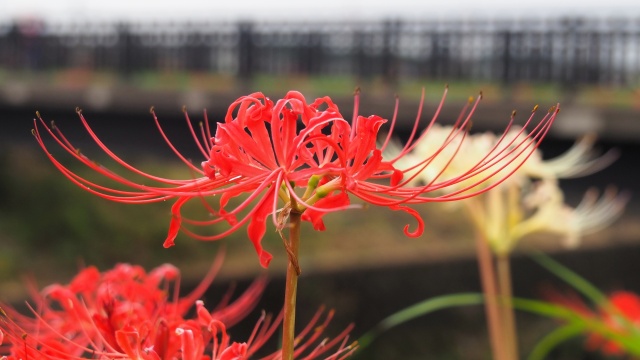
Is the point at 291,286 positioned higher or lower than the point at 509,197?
higher

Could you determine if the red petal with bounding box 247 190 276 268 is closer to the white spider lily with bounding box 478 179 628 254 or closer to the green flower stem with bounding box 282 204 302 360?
the green flower stem with bounding box 282 204 302 360

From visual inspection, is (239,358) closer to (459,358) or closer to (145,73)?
(145,73)

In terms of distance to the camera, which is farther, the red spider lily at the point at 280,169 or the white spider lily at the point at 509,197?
the white spider lily at the point at 509,197

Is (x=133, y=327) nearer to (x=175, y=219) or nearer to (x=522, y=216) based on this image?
(x=175, y=219)

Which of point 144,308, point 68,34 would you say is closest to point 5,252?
point 68,34

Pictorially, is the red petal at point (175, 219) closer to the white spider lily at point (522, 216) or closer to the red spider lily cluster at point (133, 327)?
the red spider lily cluster at point (133, 327)

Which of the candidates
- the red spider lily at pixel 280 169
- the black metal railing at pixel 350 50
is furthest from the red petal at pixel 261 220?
the black metal railing at pixel 350 50

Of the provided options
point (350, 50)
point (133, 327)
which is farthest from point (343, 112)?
point (133, 327)
